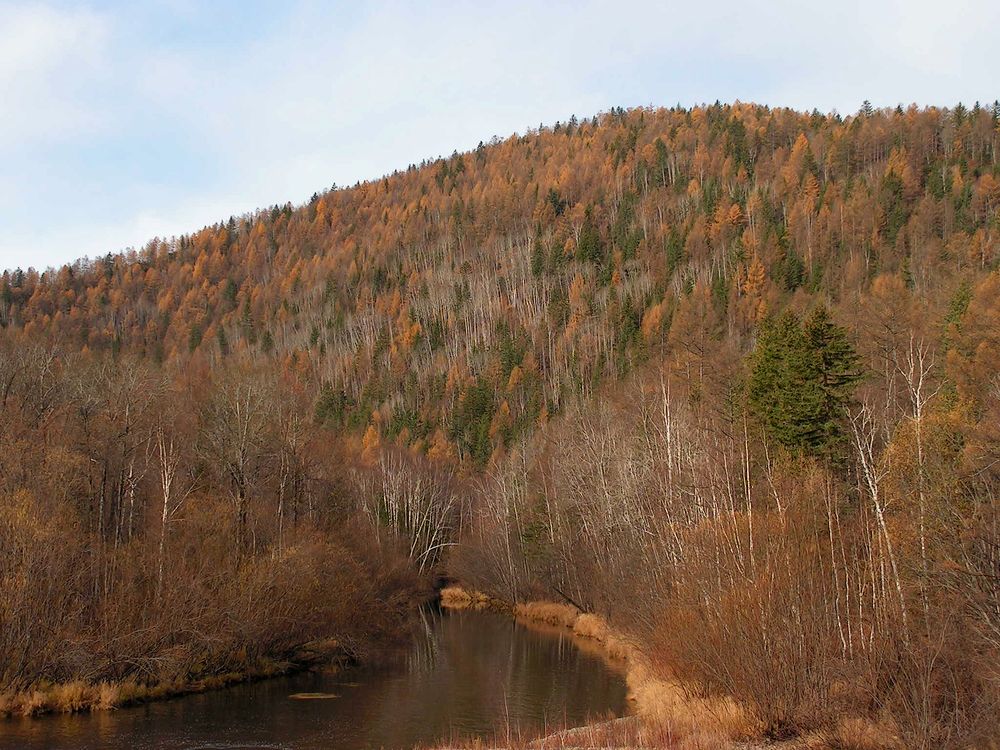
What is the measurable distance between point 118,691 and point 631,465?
24987 millimetres

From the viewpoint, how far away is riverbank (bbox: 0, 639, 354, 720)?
25.8 meters

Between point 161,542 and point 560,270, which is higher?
point 560,270

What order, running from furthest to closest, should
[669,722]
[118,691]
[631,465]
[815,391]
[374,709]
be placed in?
[631,465]
[815,391]
[374,709]
[118,691]
[669,722]

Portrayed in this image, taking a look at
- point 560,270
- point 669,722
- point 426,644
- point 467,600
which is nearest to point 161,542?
point 426,644

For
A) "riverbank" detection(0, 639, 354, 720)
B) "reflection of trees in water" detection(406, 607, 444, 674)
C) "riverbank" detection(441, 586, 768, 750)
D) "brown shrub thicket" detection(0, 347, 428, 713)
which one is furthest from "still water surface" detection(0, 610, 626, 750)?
"brown shrub thicket" detection(0, 347, 428, 713)

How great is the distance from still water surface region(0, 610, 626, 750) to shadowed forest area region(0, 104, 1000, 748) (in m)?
2.23

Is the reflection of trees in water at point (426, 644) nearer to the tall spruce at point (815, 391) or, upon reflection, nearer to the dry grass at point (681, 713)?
the dry grass at point (681, 713)

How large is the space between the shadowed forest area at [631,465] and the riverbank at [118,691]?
0.73ft

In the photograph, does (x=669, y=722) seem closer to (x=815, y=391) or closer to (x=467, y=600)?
(x=815, y=391)

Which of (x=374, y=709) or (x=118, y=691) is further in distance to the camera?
(x=374, y=709)

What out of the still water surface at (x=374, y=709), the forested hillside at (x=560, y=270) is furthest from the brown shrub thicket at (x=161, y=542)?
the forested hillside at (x=560, y=270)

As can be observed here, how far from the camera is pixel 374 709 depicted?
93.2 feet

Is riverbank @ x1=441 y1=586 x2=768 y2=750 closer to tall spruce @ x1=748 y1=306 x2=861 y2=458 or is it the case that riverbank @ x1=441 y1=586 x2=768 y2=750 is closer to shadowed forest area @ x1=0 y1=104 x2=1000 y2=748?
shadowed forest area @ x1=0 y1=104 x2=1000 y2=748

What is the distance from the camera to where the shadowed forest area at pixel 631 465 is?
57.0 feet
